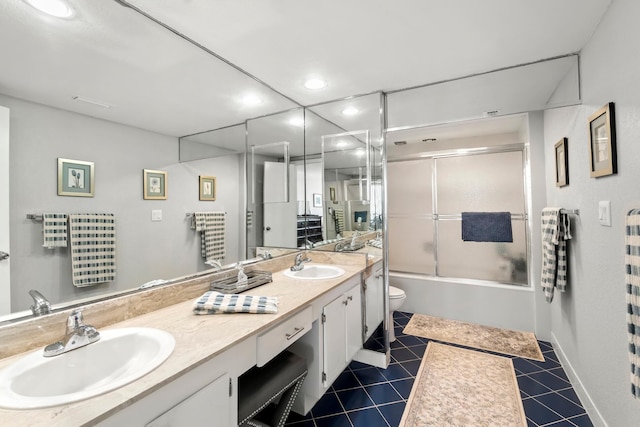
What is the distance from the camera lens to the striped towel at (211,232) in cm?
154

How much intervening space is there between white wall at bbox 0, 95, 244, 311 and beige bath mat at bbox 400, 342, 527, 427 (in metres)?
1.66

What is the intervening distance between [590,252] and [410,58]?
1.55m

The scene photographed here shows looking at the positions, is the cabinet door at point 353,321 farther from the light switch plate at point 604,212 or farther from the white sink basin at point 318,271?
the light switch plate at point 604,212

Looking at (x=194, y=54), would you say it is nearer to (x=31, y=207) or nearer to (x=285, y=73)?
(x=285, y=73)

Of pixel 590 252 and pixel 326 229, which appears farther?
pixel 326 229

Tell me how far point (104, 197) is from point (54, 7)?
73 cm

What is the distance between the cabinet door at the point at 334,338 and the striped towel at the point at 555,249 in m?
1.54

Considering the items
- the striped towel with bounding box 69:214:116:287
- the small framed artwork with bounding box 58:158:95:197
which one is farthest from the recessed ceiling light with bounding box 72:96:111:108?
the striped towel with bounding box 69:214:116:287

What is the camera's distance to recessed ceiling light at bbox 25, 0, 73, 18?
995mm

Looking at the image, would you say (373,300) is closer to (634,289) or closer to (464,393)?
(464,393)

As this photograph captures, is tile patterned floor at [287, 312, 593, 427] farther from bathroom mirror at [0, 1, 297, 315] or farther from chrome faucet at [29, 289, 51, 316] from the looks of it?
chrome faucet at [29, 289, 51, 316]

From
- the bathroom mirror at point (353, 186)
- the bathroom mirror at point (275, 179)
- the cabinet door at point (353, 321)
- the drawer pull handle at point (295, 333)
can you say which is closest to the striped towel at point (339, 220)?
the bathroom mirror at point (353, 186)

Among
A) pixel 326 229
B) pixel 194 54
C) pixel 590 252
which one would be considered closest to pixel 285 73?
pixel 194 54

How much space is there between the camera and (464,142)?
3.43 m
